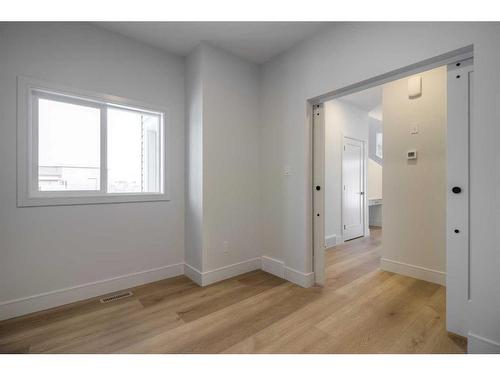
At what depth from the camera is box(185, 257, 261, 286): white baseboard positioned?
2723mm

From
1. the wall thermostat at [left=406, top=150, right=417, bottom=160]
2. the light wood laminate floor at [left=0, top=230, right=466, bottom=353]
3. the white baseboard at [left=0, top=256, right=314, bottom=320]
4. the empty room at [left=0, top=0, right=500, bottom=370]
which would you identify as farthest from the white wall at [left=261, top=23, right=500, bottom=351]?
the wall thermostat at [left=406, top=150, right=417, bottom=160]

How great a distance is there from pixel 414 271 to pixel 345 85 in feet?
7.74

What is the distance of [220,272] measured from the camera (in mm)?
2846

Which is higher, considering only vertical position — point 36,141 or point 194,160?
point 36,141

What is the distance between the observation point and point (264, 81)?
125 inches

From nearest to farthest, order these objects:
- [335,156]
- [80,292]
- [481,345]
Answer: [481,345]
[80,292]
[335,156]

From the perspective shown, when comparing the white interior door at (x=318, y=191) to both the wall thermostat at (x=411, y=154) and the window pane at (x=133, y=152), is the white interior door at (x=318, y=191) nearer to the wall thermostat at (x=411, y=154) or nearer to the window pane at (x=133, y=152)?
the wall thermostat at (x=411, y=154)

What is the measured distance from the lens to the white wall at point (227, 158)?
107 inches

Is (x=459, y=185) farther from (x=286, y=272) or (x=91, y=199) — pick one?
(x=91, y=199)

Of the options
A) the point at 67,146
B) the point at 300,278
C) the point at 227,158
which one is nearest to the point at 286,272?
the point at 300,278

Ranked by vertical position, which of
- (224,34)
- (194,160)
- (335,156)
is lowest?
(194,160)

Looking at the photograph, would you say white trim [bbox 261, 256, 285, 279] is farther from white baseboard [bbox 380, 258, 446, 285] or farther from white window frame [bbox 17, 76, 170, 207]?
white window frame [bbox 17, 76, 170, 207]

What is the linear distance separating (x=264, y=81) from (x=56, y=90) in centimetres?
227

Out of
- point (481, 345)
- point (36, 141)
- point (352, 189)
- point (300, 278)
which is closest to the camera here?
point (481, 345)
